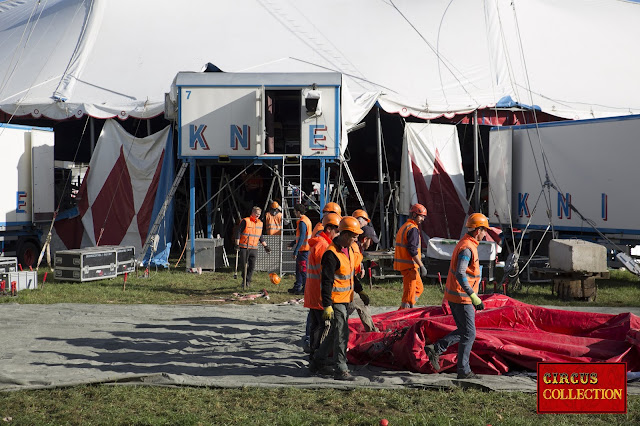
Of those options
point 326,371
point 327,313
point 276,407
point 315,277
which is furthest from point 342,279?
point 276,407

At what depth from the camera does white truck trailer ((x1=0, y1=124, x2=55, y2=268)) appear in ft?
57.5

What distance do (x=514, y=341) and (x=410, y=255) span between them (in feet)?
8.47

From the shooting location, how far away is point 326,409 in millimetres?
6273

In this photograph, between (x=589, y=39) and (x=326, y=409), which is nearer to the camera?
(x=326, y=409)

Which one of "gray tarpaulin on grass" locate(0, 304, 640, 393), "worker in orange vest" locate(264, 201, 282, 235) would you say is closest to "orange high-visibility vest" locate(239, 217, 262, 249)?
"gray tarpaulin on grass" locate(0, 304, 640, 393)

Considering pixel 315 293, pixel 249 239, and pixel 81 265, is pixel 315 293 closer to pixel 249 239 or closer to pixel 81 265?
pixel 249 239

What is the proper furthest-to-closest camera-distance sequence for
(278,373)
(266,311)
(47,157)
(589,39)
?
(589,39) → (47,157) → (266,311) → (278,373)

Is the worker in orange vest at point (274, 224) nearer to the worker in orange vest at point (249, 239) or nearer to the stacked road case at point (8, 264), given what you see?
the worker in orange vest at point (249, 239)

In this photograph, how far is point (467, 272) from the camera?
7.60 m

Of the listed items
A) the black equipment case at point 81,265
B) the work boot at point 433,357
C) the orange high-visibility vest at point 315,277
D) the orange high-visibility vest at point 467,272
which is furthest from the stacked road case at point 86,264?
the orange high-visibility vest at point 467,272

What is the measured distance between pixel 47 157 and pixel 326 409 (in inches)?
577

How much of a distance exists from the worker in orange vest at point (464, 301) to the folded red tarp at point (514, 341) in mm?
197

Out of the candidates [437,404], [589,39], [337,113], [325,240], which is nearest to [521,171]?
[337,113]

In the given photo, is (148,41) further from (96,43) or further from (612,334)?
(612,334)
